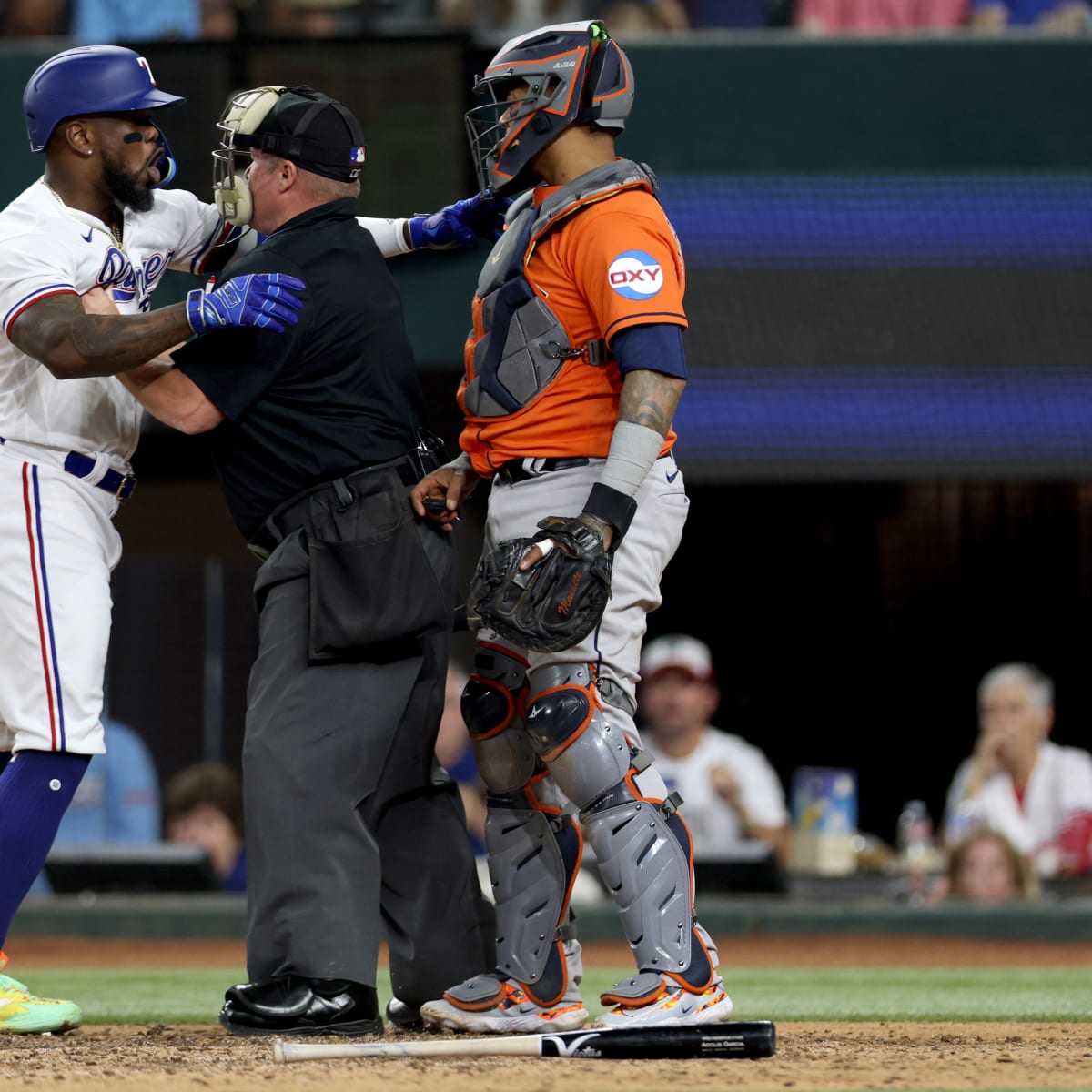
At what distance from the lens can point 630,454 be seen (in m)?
3.91

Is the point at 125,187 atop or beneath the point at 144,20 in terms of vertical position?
beneath

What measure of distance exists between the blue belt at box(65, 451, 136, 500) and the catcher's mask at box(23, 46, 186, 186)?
747 mm

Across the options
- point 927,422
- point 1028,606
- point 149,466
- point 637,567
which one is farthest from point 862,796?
point 637,567

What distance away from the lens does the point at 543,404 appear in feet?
13.6

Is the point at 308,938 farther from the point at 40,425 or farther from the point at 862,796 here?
the point at 862,796

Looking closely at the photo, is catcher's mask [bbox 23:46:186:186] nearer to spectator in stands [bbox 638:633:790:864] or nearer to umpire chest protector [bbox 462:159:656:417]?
umpire chest protector [bbox 462:159:656:417]

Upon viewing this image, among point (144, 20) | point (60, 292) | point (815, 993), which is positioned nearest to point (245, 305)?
point (60, 292)

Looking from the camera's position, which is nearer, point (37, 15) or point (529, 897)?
point (529, 897)

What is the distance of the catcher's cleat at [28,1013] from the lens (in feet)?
14.1

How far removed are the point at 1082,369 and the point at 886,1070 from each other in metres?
6.17

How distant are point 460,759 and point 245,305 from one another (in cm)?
493

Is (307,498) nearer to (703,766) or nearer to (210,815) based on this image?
(703,766)

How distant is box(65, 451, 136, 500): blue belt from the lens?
439 cm

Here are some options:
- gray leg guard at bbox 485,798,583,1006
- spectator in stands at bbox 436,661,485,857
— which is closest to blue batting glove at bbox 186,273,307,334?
gray leg guard at bbox 485,798,583,1006
